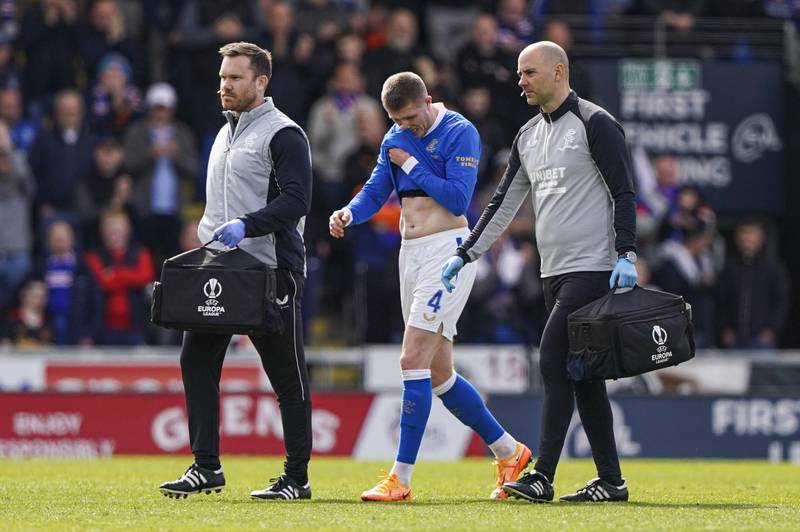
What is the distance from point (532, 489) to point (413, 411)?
886 mm

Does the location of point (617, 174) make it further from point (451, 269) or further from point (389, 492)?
point (389, 492)

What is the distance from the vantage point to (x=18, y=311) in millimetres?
17609

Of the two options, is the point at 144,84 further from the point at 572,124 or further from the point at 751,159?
the point at 572,124

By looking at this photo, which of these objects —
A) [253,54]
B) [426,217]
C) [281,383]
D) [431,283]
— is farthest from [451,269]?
[253,54]

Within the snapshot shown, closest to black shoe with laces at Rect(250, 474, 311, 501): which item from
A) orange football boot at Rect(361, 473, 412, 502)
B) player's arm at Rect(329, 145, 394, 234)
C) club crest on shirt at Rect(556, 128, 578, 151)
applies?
orange football boot at Rect(361, 473, 412, 502)

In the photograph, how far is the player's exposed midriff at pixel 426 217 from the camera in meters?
9.52

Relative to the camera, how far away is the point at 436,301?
9398mm

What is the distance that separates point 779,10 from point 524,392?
7.62 metres

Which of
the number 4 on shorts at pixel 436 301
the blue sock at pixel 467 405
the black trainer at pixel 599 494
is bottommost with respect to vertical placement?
the black trainer at pixel 599 494

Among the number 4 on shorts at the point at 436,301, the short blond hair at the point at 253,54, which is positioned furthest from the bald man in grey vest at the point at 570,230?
the short blond hair at the point at 253,54

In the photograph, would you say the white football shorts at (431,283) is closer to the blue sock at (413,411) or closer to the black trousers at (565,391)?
the blue sock at (413,411)

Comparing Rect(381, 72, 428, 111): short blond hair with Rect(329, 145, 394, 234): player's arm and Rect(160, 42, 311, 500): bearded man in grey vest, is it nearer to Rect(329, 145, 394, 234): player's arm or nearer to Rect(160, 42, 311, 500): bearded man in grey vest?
Rect(329, 145, 394, 234): player's arm

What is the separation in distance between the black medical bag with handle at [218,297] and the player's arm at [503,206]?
1233 millimetres

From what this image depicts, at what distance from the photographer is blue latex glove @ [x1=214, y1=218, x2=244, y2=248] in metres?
8.68
